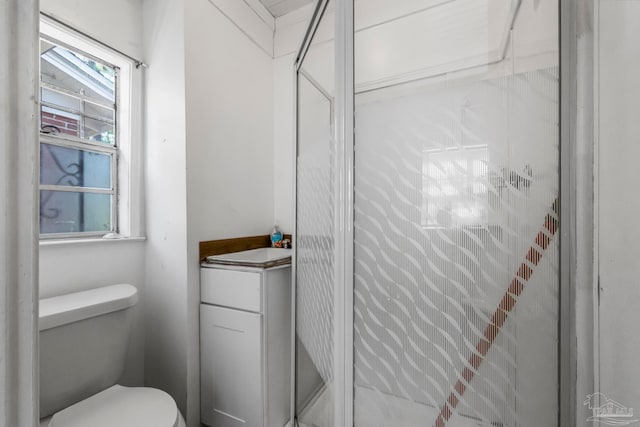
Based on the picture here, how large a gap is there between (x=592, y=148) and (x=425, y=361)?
0.52 metres

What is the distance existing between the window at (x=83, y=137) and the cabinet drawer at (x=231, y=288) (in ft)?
1.73

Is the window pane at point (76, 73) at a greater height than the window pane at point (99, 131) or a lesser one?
greater

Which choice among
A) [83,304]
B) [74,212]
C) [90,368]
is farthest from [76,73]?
[90,368]

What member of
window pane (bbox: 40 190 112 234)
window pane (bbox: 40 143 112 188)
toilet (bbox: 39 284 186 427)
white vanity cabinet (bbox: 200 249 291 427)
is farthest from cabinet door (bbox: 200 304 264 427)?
window pane (bbox: 40 143 112 188)

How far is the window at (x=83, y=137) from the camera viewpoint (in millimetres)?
1240

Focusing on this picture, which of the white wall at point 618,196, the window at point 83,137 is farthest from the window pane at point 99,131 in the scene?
the white wall at point 618,196

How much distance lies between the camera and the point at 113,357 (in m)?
1.15

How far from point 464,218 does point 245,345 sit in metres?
1.09

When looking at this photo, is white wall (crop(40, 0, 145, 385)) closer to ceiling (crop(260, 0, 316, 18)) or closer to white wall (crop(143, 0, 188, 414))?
white wall (crop(143, 0, 188, 414))

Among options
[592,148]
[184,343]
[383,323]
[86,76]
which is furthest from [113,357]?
[592,148]

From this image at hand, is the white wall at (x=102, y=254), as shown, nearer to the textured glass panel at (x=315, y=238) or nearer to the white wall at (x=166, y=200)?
the white wall at (x=166, y=200)

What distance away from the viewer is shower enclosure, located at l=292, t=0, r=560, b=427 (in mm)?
541

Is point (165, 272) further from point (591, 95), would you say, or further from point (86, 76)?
point (591, 95)

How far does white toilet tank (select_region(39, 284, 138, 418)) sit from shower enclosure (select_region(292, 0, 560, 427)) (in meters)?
0.93
